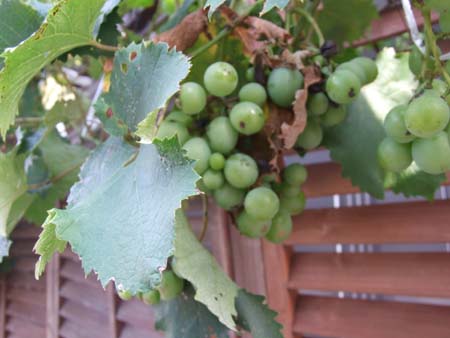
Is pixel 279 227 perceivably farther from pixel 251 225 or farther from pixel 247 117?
pixel 247 117

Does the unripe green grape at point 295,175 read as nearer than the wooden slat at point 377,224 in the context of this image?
Yes

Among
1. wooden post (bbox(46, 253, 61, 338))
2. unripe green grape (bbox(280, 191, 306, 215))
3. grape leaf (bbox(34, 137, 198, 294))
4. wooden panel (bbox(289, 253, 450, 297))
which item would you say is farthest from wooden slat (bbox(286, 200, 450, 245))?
wooden post (bbox(46, 253, 61, 338))

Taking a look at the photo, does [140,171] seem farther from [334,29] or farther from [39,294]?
[39,294]

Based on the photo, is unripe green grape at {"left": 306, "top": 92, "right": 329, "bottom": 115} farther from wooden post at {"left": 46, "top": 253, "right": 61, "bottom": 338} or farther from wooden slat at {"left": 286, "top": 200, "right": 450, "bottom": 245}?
wooden post at {"left": 46, "top": 253, "right": 61, "bottom": 338}

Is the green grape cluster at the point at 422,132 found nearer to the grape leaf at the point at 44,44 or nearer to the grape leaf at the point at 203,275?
the grape leaf at the point at 203,275

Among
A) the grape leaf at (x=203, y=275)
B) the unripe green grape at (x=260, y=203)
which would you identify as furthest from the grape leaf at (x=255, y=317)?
the unripe green grape at (x=260, y=203)

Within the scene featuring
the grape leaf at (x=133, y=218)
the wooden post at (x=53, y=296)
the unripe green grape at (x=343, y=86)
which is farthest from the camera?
the wooden post at (x=53, y=296)

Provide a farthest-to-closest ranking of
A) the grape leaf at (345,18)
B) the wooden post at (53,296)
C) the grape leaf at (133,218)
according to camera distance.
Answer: the wooden post at (53,296) < the grape leaf at (345,18) < the grape leaf at (133,218)
